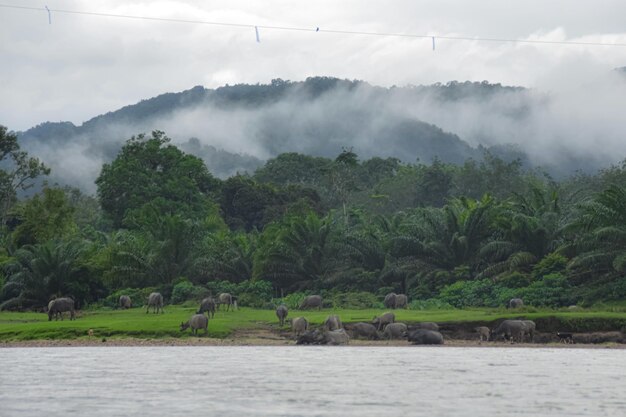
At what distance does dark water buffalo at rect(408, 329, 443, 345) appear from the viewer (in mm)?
38031

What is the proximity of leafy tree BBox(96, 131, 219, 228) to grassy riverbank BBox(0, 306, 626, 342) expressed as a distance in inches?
1655

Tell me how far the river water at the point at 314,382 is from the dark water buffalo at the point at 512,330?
229cm

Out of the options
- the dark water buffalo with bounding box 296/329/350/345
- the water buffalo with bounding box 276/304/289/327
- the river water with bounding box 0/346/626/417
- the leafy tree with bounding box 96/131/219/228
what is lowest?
the river water with bounding box 0/346/626/417

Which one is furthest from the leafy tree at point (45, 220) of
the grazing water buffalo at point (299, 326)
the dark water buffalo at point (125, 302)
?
the grazing water buffalo at point (299, 326)

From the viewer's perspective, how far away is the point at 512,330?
125 feet

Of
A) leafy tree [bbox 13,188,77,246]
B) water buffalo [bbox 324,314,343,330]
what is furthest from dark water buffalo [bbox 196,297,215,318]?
leafy tree [bbox 13,188,77,246]

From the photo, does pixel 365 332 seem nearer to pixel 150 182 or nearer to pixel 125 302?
pixel 125 302

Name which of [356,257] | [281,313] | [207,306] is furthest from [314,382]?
[356,257]

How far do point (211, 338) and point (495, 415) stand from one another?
21.9 metres

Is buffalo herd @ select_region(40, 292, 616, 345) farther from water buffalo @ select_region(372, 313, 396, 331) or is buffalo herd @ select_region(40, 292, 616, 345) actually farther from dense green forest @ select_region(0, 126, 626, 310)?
dense green forest @ select_region(0, 126, 626, 310)

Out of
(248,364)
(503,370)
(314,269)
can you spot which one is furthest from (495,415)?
(314,269)

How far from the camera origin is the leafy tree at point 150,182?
90.6m

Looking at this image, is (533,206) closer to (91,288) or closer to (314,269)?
(314,269)

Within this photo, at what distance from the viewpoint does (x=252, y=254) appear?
62.4 m
